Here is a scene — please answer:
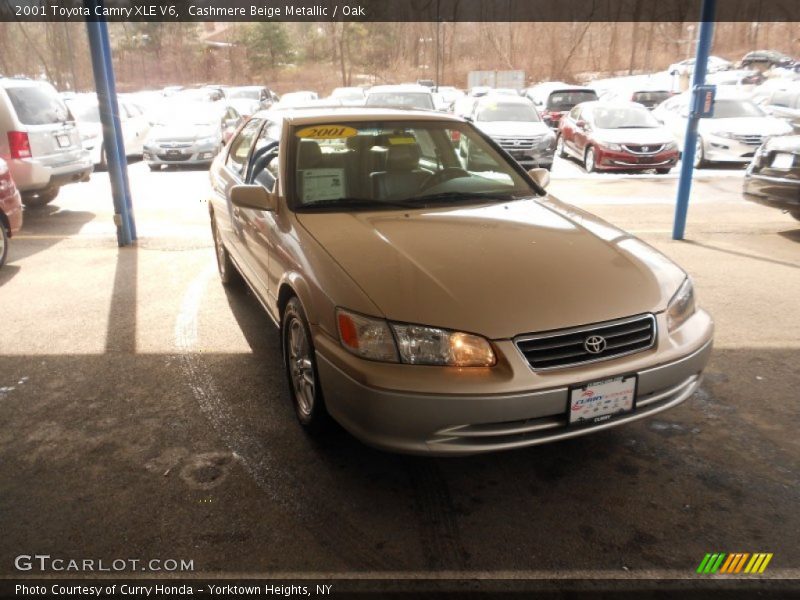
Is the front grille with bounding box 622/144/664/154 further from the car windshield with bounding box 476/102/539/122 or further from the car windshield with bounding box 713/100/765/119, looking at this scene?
the car windshield with bounding box 713/100/765/119

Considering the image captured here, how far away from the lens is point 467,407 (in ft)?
7.57

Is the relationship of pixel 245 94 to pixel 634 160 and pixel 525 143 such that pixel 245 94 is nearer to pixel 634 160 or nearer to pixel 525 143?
pixel 525 143

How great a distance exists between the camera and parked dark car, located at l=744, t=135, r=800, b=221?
21.5 ft

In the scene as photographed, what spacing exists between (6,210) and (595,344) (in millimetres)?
5946

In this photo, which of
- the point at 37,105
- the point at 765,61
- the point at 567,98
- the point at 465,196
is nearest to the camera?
the point at 465,196

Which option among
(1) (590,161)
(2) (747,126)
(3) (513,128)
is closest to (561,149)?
(1) (590,161)

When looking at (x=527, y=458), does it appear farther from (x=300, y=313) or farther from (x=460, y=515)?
(x=300, y=313)

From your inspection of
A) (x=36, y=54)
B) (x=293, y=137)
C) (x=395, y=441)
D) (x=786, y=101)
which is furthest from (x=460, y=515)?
(x=36, y=54)

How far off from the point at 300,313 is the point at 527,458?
126cm

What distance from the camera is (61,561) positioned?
229cm

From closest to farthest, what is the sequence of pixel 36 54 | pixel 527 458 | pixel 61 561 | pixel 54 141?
pixel 61 561, pixel 527 458, pixel 54 141, pixel 36 54

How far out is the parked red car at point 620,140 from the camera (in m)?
11.6

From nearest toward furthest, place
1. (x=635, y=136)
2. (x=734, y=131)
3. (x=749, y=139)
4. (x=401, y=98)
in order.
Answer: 1. (x=635, y=136)
2. (x=749, y=139)
3. (x=734, y=131)
4. (x=401, y=98)

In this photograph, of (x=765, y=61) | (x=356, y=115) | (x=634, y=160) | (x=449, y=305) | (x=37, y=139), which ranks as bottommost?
(x=634, y=160)
